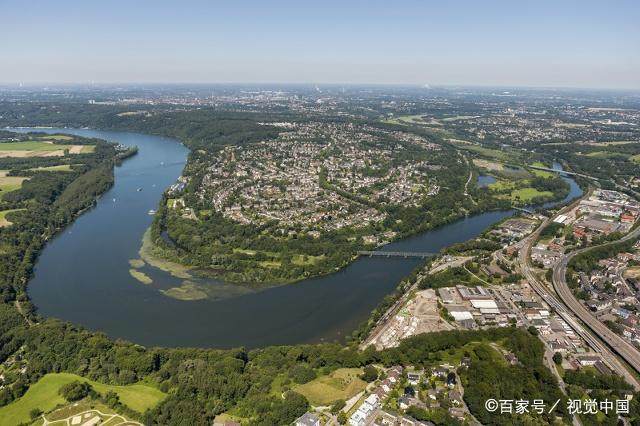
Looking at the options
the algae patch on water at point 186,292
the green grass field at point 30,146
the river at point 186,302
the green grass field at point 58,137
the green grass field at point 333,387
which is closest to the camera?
the green grass field at point 333,387

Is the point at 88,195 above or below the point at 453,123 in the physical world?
below

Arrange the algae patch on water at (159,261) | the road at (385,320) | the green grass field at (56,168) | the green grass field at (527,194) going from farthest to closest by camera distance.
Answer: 1. the green grass field at (56,168)
2. the green grass field at (527,194)
3. the algae patch on water at (159,261)
4. the road at (385,320)

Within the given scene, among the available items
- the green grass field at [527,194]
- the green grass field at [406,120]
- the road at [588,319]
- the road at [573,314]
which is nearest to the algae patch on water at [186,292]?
the road at [573,314]

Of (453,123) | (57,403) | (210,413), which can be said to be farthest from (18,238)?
(453,123)

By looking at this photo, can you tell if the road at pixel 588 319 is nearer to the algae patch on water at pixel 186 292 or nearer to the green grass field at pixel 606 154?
the algae patch on water at pixel 186 292

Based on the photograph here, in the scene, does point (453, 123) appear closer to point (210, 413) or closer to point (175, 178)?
point (175, 178)

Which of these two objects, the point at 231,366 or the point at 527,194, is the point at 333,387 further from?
the point at 527,194
